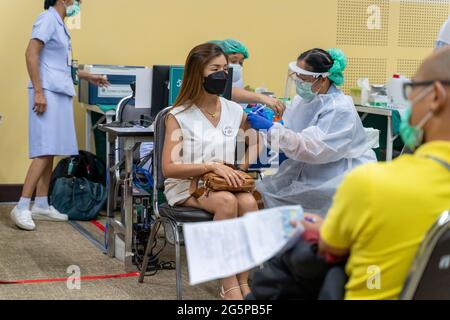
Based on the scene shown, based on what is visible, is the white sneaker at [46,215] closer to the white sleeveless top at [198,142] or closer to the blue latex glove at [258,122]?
the white sleeveless top at [198,142]

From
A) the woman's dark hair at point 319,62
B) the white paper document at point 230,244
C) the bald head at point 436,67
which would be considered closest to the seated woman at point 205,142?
the woman's dark hair at point 319,62

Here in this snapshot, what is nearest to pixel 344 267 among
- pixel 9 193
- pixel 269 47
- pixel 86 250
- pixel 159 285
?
pixel 159 285

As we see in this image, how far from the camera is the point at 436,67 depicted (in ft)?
4.94

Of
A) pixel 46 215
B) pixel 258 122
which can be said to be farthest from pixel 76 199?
pixel 258 122

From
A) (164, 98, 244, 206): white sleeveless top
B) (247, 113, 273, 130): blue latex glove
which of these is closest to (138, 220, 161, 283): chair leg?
(164, 98, 244, 206): white sleeveless top

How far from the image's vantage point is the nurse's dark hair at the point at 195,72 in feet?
10.8

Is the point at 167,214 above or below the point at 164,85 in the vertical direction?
below

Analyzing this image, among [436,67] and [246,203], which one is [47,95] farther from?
[436,67]

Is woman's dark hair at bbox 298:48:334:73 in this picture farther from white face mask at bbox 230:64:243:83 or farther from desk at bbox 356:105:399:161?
desk at bbox 356:105:399:161

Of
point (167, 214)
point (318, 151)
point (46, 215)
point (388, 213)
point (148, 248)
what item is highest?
point (388, 213)

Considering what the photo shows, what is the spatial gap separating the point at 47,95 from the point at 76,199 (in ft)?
2.48

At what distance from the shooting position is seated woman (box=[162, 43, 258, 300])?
3.15 meters

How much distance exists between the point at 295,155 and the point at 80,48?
2.90 metres

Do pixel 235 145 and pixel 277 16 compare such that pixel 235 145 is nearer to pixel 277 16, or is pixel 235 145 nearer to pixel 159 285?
pixel 159 285
